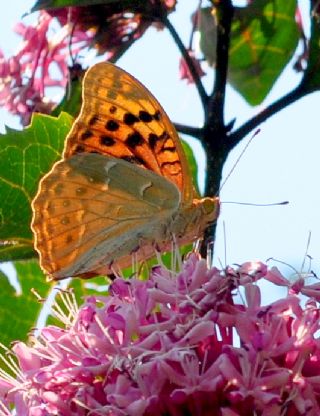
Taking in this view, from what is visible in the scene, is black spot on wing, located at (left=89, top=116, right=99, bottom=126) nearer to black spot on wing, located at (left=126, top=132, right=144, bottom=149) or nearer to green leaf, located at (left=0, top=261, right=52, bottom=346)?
black spot on wing, located at (left=126, top=132, right=144, bottom=149)

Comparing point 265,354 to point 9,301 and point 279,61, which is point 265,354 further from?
point 279,61

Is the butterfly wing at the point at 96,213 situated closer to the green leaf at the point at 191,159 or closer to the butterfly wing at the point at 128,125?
the butterfly wing at the point at 128,125

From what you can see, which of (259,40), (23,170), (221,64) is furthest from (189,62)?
(259,40)

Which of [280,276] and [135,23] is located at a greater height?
[135,23]

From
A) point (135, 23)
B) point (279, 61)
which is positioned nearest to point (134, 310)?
point (135, 23)

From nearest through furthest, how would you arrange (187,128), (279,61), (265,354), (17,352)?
(265,354) < (17,352) < (187,128) < (279,61)

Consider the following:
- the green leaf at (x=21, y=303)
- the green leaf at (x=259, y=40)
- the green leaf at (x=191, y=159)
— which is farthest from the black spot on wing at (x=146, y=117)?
the green leaf at (x=259, y=40)

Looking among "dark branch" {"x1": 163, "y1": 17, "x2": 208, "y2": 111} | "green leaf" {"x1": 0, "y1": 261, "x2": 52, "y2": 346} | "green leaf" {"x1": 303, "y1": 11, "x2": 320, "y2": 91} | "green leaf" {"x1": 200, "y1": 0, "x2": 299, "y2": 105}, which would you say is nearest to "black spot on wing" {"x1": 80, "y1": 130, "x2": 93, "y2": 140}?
"dark branch" {"x1": 163, "y1": 17, "x2": 208, "y2": 111}

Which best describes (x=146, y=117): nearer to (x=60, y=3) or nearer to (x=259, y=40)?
(x=60, y=3)
